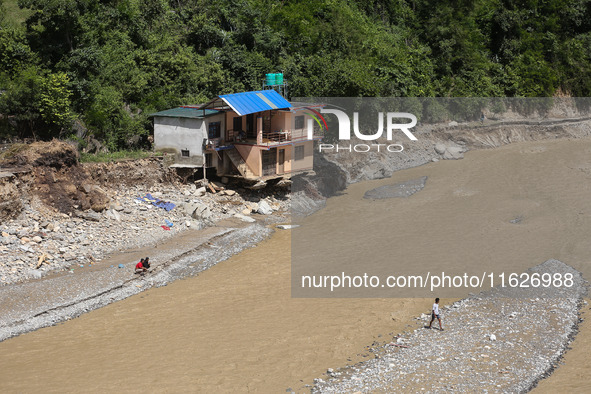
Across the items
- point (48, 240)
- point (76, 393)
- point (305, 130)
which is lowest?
point (76, 393)

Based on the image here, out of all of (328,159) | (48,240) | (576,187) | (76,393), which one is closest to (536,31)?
(576,187)

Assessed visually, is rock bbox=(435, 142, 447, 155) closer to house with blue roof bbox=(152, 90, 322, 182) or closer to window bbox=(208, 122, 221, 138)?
house with blue roof bbox=(152, 90, 322, 182)

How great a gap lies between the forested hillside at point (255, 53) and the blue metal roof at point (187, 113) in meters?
1.99

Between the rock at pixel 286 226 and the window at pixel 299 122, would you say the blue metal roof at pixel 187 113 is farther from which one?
the rock at pixel 286 226

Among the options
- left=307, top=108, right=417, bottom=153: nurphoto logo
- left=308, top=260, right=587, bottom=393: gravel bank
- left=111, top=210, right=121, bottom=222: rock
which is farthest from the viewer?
left=307, top=108, right=417, bottom=153: nurphoto logo

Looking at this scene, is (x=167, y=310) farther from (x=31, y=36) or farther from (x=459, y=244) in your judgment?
(x=31, y=36)

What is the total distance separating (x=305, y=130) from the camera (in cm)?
4638

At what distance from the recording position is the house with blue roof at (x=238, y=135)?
139 ft

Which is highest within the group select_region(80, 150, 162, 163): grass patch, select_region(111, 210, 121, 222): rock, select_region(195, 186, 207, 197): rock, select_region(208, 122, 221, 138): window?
select_region(208, 122, 221, 138): window

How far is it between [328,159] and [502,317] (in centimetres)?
2397

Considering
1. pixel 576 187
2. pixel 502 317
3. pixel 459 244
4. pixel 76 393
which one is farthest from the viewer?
pixel 576 187

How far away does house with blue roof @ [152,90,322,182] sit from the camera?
42500 mm

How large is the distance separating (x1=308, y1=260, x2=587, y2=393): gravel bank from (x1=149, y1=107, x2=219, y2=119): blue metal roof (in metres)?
19.8

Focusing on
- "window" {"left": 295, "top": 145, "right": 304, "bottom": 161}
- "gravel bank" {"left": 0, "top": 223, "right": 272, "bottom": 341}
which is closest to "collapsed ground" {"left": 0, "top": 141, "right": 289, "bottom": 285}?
"gravel bank" {"left": 0, "top": 223, "right": 272, "bottom": 341}
